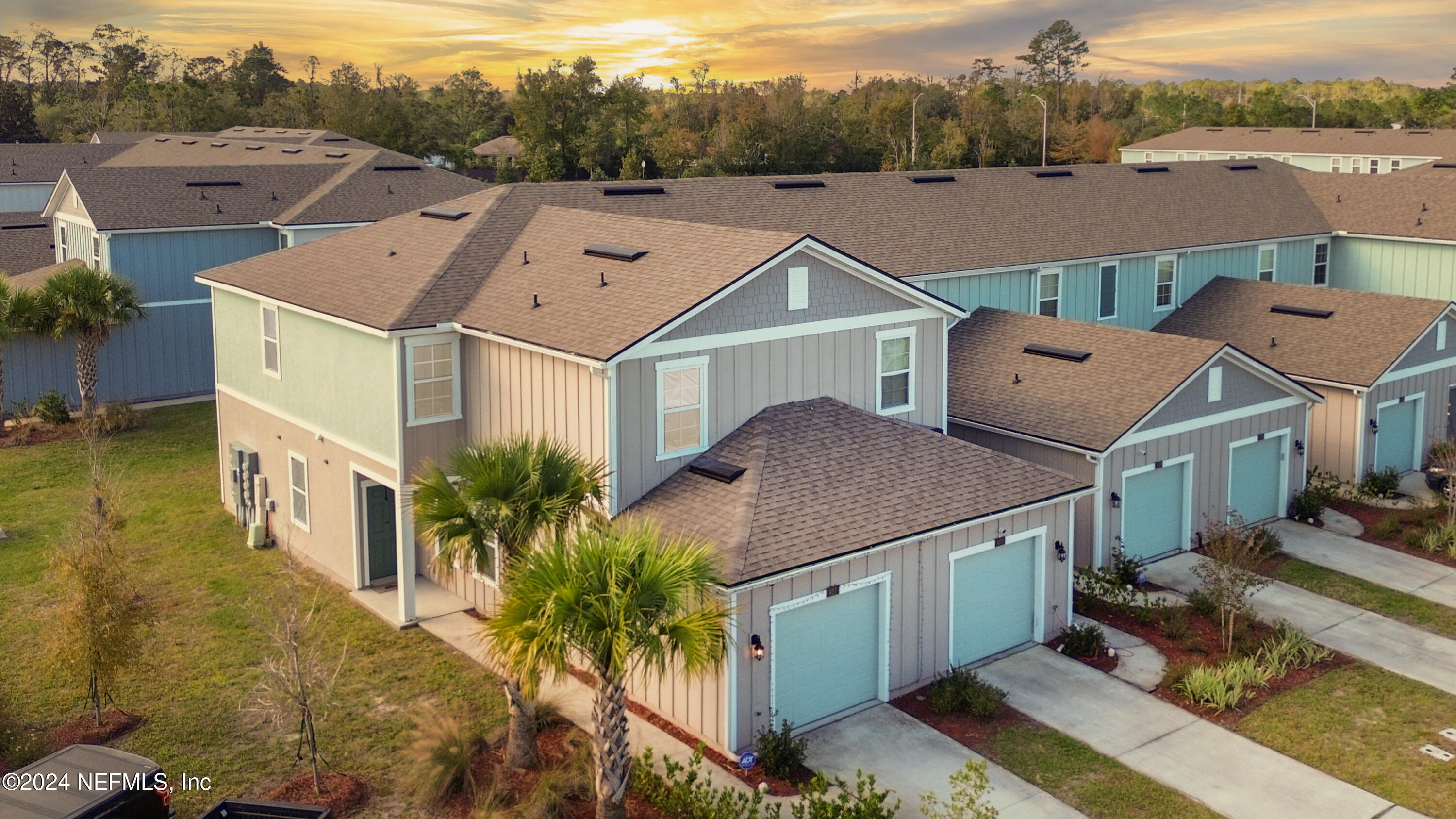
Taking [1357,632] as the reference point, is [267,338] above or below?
above

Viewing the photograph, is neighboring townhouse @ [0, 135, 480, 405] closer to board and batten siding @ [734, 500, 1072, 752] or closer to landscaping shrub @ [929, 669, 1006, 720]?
board and batten siding @ [734, 500, 1072, 752]

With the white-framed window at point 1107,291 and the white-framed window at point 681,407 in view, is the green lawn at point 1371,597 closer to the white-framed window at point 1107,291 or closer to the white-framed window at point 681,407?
the white-framed window at point 1107,291

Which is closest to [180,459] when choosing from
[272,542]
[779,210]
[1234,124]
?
[272,542]

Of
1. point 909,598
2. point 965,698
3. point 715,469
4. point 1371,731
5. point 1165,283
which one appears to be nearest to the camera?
point 1371,731

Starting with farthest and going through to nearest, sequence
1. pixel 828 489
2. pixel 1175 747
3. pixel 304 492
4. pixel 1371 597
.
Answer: pixel 304 492 → pixel 1371 597 → pixel 828 489 → pixel 1175 747

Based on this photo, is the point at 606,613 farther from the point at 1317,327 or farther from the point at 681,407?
the point at 1317,327

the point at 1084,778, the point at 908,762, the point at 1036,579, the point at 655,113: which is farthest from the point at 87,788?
the point at 655,113

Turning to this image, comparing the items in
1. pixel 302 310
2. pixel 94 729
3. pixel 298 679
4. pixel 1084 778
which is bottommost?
pixel 1084 778
